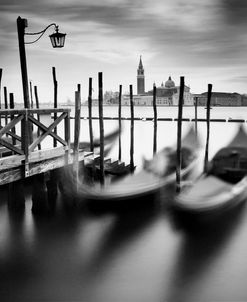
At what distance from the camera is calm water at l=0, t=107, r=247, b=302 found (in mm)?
4359

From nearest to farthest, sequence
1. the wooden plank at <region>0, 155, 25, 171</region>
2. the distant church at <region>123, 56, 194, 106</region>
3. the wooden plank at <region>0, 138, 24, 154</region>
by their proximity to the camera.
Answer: the wooden plank at <region>0, 138, 24, 154</region> < the wooden plank at <region>0, 155, 25, 171</region> < the distant church at <region>123, 56, 194, 106</region>

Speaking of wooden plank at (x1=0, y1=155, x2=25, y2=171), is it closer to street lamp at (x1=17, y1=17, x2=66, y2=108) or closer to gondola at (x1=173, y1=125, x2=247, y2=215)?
street lamp at (x1=17, y1=17, x2=66, y2=108)

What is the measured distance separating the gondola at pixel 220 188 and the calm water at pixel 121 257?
0.90 ft

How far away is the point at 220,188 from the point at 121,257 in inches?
109

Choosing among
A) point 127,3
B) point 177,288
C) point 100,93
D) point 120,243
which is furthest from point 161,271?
point 127,3

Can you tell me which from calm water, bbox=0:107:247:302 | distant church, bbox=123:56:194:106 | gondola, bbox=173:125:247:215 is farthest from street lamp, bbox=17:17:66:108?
distant church, bbox=123:56:194:106

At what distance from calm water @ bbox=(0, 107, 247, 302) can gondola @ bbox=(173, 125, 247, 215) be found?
0.90 feet

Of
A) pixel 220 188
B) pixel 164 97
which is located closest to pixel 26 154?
pixel 220 188

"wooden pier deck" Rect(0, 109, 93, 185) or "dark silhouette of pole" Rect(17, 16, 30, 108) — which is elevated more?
"dark silhouette of pole" Rect(17, 16, 30, 108)

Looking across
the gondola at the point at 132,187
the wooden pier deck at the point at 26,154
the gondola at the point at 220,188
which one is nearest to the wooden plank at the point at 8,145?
the wooden pier deck at the point at 26,154

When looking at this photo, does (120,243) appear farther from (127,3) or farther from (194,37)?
(194,37)

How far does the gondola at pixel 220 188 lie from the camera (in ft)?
21.8

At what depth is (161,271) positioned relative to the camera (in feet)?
16.2

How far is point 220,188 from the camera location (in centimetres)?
716
